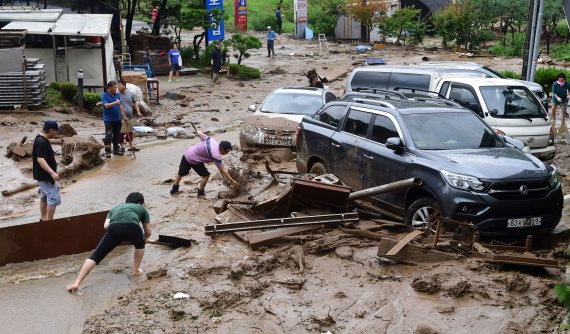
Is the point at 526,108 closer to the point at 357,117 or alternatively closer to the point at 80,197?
the point at 357,117

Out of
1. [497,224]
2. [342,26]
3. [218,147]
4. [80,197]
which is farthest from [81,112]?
[342,26]

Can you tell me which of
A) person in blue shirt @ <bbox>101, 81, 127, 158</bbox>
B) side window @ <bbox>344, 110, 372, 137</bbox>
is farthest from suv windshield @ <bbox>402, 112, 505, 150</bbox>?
person in blue shirt @ <bbox>101, 81, 127, 158</bbox>

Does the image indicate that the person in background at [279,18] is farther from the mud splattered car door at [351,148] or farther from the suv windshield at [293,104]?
the mud splattered car door at [351,148]

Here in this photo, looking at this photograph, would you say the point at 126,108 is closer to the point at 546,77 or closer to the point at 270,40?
the point at 546,77

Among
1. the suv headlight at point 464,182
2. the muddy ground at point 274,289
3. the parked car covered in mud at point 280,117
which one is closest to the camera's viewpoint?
the muddy ground at point 274,289

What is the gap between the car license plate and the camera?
8742 mm

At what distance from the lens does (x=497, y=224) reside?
28.4 feet

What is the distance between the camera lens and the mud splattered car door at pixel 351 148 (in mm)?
10641

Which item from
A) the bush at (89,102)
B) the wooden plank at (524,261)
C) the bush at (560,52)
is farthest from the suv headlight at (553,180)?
the bush at (560,52)

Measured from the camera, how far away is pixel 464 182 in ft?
28.4

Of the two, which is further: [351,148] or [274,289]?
[351,148]

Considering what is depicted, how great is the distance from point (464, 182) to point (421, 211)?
2.45 ft

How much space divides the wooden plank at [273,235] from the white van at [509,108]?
5.94 metres

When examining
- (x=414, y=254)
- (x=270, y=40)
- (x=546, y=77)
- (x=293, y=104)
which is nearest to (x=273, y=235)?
(x=414, y=254)
